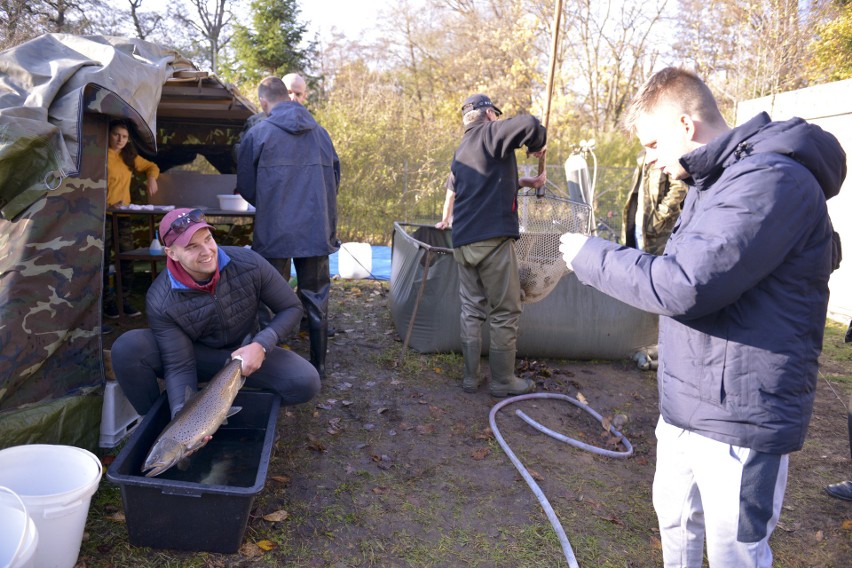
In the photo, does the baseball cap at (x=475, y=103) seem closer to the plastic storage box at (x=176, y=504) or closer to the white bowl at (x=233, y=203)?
the plastic storage box at (x=176, y=504)

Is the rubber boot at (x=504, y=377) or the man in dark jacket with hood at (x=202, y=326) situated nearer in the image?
the man in dark jacket with hood at (x=202, y=326)

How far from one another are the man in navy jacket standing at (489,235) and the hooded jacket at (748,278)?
8.21ft

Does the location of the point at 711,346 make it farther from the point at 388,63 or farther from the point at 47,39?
the point at 388,63

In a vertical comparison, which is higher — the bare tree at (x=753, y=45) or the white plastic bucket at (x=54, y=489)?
the bare tree at (x=753, y=45)

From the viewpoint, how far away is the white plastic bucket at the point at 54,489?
2.31 metres

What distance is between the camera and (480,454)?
3.91 m

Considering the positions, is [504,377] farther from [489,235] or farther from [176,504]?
[176,504]

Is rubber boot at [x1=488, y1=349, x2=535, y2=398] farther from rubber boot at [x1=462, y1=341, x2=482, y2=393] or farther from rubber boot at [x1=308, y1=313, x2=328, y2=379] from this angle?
rubber boot at [x1=308, y1=313, x2=328, y2=379]

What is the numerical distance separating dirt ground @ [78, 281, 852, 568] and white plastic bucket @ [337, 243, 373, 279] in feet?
11.6

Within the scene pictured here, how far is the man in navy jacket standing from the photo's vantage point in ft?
14.5

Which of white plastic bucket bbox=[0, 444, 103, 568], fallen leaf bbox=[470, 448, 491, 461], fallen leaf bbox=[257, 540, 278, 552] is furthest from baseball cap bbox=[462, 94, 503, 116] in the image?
white plastic bucket bbox=[0, 444, 103, 568]

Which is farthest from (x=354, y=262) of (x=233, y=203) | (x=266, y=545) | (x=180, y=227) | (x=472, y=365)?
(x=266, y=545)

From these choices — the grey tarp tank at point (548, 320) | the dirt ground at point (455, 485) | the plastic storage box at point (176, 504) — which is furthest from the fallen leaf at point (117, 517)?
the grey tarp tank at point (548, 320)

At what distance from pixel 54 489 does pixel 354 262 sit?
6.34 metres
